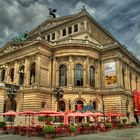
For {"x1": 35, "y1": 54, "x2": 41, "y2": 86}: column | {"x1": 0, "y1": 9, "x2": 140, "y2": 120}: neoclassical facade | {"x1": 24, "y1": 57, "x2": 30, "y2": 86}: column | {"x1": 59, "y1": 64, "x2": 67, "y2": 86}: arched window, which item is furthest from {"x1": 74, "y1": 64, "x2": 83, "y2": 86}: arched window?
{"x1": 24, "y1": 57, "x2": 30, "y2": 86}: column

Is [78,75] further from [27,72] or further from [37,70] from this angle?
[27,72]

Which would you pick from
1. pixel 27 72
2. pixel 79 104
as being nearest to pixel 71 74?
pixel 79 104

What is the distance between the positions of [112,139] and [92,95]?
70.8ft

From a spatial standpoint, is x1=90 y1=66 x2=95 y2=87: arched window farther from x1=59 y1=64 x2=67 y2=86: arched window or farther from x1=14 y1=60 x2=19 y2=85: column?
x1=14 y1=60 x2=19 y2=85: column

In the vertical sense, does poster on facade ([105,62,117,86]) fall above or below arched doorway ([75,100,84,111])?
above

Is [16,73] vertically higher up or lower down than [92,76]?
higher up

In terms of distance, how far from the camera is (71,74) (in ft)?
139

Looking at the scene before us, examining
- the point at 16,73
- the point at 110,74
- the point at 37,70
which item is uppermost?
the point at 16,73

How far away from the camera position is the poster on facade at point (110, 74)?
42.8 meters

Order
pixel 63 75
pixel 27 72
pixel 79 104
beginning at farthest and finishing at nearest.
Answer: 1. pixel 27 72
2. pixel 63 75
3. pixel 79 104

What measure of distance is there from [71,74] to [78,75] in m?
1.48

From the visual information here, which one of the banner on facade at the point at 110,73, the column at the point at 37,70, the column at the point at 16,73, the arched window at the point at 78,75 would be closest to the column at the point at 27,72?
the column at the point at 16,73

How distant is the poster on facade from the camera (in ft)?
140

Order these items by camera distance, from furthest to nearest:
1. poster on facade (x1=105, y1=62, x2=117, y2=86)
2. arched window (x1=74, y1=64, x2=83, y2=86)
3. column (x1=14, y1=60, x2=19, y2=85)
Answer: column (x1=14, y1=60, x2=19, y2=85) → poster on facade (x1=105, y1=62, x2=117, y2=86) → arched window (x1=74, y1=64, x2=83, y2=86)
